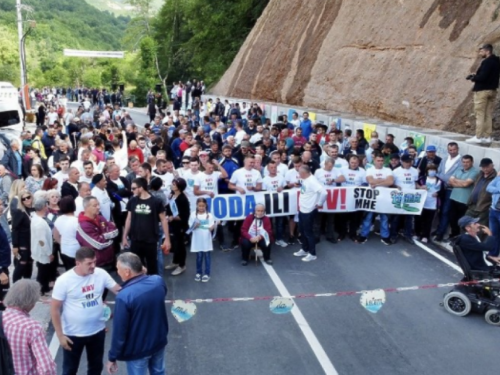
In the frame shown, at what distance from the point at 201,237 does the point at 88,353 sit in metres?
3.78

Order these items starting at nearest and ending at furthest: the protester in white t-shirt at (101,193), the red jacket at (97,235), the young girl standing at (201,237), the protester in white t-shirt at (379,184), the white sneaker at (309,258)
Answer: the red jacket at (97,235) < the protester in white t-shirt at (101,193) < the young girl standing at (201,237) < the white sneaker at (309,258) < the protester in white t-shirt at (379,184)

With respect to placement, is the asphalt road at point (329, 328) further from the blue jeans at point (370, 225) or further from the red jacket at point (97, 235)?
the blue jeans at point (370, 225)

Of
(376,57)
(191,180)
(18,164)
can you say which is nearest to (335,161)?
(191,180)

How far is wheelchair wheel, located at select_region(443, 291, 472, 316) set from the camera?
25.1 ft

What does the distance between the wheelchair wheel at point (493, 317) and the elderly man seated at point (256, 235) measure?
12.6 ft

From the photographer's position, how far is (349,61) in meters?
23.1

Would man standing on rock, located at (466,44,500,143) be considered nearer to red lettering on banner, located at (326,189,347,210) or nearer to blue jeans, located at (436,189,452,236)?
blue jeans, located at (436,189,452,236)

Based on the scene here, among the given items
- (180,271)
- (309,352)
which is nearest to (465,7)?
(180,271)

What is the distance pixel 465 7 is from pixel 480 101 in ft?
23.5

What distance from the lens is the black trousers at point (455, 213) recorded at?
10789mm

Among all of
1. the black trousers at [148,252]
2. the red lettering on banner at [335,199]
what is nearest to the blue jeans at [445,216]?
the red lettering on banner at [335,199]

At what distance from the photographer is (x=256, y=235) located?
9.84 metres

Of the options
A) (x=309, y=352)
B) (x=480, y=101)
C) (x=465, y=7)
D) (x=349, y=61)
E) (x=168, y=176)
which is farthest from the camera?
(x=349, y=61)

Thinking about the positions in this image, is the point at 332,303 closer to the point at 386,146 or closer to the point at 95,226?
the point at 95,226
